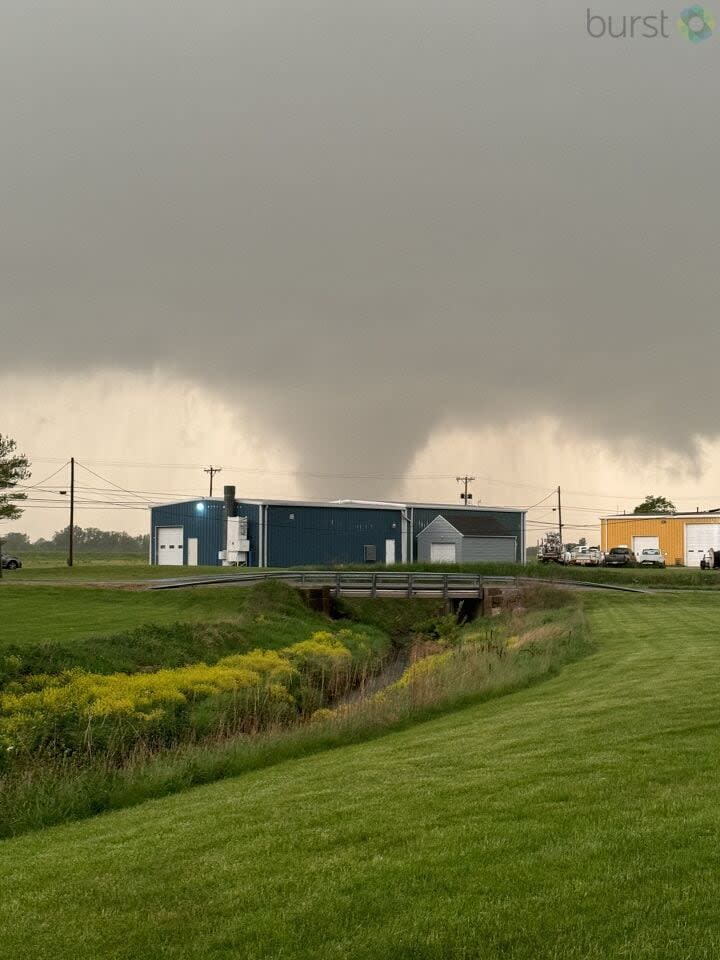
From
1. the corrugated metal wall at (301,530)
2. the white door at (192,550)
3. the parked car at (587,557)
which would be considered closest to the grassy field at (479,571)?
the corrugated metal wall at (301,530)

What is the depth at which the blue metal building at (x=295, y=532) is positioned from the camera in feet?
228

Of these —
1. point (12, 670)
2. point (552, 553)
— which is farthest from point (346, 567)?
point (12, 670)

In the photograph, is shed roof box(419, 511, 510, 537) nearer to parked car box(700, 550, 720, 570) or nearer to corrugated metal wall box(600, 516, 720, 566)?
corrugated metal wall box(600, 516, 720, 566)

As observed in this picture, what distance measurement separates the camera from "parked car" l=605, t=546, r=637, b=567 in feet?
238

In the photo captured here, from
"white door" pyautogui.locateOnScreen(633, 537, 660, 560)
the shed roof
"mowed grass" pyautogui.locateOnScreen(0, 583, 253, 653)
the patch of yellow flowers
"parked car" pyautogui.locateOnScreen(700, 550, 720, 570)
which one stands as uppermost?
the shed roof

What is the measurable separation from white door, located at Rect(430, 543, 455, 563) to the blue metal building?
0.53ft

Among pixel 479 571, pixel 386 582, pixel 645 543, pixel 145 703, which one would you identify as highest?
pixel 645 543

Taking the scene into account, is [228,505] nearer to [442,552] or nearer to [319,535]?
[319,535]

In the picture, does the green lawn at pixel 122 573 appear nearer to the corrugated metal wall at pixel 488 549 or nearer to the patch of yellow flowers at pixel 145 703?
the corrugated metal wall at pixel 488 549

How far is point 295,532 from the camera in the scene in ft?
231

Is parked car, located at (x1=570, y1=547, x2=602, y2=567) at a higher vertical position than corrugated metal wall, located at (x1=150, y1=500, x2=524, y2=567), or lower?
lower

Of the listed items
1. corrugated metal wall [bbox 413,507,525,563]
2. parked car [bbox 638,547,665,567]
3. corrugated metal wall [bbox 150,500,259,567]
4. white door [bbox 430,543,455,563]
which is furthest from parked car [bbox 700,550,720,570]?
corrugated metal wall [bbox 150,500,259,567]

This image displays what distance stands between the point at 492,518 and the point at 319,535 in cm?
1739

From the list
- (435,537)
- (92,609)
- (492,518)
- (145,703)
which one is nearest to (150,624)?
(92,609)
